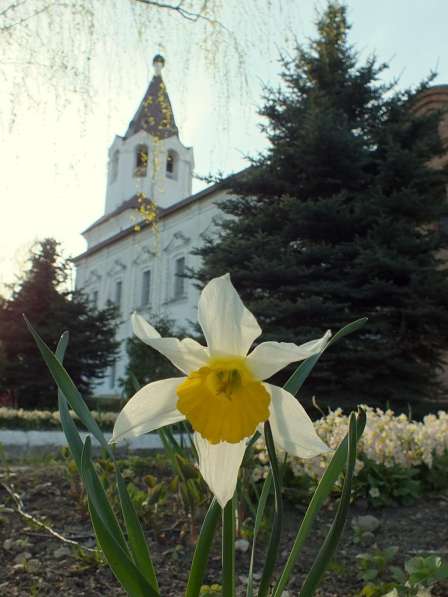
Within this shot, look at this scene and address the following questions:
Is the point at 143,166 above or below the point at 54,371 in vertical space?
above

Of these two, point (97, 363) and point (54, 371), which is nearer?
point (54, 371)

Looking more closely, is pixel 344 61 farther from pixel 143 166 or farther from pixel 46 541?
pixel 46 541

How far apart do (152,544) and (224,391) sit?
4.86 feet

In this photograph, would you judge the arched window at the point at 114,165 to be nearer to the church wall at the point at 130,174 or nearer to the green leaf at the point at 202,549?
the church wall at the point at 130,174

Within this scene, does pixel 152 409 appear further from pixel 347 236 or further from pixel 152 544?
pixel 347 236

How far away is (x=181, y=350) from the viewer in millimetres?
818

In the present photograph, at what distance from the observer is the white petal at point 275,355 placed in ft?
2.59

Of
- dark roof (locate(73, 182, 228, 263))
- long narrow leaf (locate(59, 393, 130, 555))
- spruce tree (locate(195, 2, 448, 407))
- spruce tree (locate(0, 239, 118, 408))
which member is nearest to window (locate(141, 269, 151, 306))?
dark roof (locate(73, 182, 228, 263))

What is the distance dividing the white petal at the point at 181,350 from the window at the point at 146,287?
30.1 metres

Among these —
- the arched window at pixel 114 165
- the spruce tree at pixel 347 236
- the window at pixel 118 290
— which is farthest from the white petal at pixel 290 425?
the arched window at pixel 114 165

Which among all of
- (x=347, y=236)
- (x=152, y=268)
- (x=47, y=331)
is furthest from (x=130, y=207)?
(x=347, y=236)

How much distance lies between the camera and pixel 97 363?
1703 cm

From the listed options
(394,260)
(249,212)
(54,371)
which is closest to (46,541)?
(54,371)

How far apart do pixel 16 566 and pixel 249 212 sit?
10.1m
